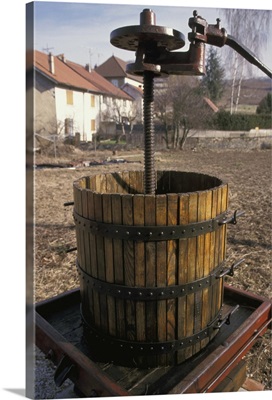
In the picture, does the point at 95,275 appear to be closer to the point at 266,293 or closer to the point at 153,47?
the point at 153,47

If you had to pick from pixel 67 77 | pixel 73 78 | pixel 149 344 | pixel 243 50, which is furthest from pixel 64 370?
pixel 73 78

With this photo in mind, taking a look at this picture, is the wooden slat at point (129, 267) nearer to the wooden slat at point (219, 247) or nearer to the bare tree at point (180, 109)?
the wooden slat at point (219, 247)

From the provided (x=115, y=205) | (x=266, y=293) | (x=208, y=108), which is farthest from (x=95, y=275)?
(x=208, y=108)

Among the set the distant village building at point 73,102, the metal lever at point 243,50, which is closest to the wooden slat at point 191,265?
the metal lever at point 243,50

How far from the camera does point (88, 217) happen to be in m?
1.89

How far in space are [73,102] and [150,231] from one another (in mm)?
16042

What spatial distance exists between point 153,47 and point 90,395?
5.85 feet

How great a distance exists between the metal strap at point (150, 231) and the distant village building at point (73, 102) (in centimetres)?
966

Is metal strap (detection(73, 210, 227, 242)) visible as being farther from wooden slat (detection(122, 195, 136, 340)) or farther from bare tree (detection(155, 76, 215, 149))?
bare tree (detection(155, 76, 215, 149))

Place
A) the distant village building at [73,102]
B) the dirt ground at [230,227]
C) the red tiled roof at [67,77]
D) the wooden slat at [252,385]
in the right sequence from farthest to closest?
the red tiled roof at [67,77], the distant village building at [73,102], the dirt ground at [230,227], the wooden slat at [252,385]

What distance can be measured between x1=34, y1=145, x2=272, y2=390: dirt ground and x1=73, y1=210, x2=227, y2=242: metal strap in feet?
1.75

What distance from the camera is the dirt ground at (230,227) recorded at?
3.55 m

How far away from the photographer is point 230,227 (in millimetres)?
5297

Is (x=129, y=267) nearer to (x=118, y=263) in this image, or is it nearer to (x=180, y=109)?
(x=118, y=263)
